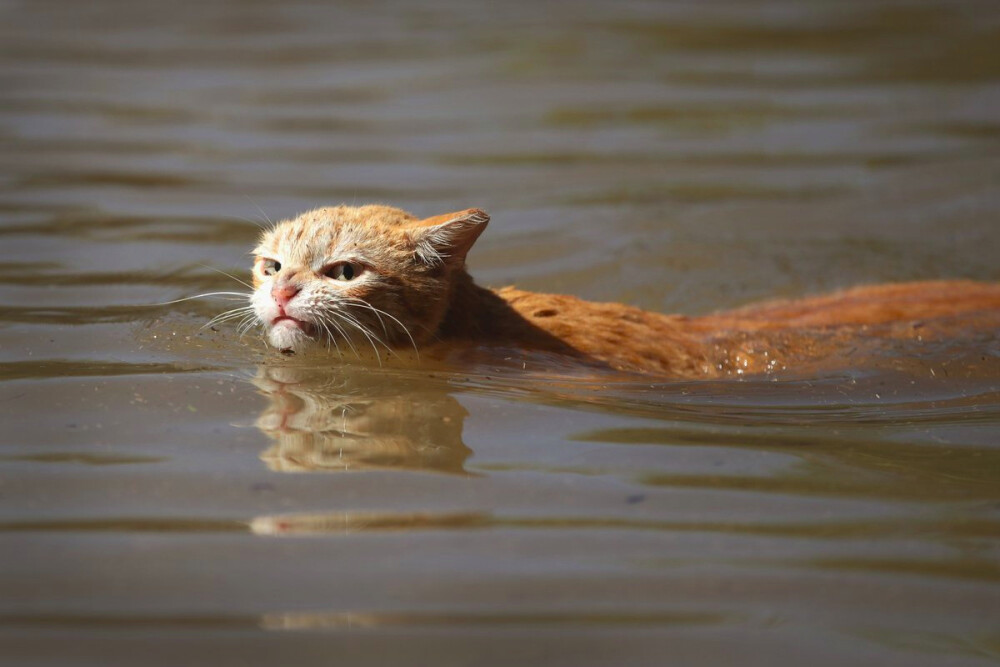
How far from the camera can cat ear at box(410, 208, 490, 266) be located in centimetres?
514

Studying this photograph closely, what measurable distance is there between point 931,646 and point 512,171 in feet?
25.2

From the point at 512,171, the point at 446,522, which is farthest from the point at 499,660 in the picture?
the point at 512,171

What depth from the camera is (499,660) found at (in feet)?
9.95

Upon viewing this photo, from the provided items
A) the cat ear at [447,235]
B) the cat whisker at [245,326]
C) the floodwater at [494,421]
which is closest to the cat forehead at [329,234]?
the cat ear at [447,235]

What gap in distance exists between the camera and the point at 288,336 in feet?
16.4

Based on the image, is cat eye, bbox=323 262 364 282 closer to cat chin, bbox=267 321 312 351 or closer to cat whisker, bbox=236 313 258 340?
cat chin, bbox=267 321 312 351

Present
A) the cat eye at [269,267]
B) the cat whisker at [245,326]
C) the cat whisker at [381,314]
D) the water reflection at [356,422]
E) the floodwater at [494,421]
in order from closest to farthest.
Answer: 1. the floodwater at [494,421]
2. the water reflection at [356,422]
3. the cat whisker at [381,314]
4. the cat eye at [269,267]
5. the cat whisker at [245,326]

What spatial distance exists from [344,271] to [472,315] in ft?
2.15

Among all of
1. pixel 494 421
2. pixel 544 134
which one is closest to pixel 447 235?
pixel 494 421

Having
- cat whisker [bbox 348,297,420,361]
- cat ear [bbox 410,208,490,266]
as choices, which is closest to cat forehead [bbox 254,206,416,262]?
cat ear [bbox 410,208,490,266]

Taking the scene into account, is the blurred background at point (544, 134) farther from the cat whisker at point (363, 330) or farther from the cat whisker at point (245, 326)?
the cat whisker at point (363, 330)

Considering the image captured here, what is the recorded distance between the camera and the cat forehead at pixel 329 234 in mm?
5156

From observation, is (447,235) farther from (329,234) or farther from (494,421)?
(494,421)

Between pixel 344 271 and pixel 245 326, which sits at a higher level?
pixel 344 271
